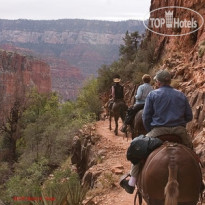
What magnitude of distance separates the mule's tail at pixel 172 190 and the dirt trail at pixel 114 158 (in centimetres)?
414

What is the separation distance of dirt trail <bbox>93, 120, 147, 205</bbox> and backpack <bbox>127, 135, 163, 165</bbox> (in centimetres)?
348

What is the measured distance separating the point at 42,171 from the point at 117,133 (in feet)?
18.8

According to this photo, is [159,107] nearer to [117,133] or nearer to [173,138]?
[173,138]

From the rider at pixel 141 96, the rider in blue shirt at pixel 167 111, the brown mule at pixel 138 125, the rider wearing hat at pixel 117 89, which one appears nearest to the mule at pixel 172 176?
the rider in blue shirt at pixel 167 111

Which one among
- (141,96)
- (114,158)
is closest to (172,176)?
(141,96)

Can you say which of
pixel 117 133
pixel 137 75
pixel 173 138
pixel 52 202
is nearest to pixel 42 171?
pixel 117 133

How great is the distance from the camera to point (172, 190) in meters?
4.65

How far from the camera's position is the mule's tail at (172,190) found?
4.63 m

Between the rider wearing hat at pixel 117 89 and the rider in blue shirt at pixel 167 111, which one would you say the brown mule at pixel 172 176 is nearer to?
the rider in blue shirt at pixel 167 111

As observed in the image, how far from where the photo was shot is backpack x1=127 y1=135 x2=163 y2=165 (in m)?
5.34

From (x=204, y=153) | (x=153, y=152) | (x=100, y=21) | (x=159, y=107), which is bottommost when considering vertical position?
(x=204, y=153)

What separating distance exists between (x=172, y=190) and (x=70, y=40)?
583 feet

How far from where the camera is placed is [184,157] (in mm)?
4863

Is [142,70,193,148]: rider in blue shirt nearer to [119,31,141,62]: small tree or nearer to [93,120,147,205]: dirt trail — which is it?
[93,120,147,205]: dirt trail
